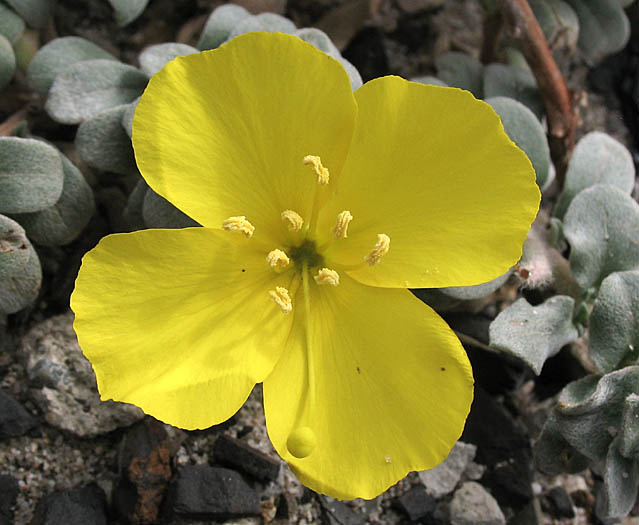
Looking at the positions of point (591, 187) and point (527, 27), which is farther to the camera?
point (527, 27)

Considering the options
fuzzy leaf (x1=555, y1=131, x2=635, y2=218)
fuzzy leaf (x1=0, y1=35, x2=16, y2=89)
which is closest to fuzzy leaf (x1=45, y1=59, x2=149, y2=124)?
fuzzy leaf (x1=0, y1=35, x2=16, y2=89)

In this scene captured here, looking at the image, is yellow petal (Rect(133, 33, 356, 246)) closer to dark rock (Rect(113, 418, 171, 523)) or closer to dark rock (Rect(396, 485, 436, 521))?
dark rock (Rect(113, 418, 171, 523))

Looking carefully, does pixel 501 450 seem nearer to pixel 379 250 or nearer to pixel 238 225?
pixel 379 250

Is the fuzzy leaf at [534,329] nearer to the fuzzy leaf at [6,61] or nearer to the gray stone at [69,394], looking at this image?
the gray stone at [69,394]

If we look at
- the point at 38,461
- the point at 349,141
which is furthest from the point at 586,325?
the point at 38,461

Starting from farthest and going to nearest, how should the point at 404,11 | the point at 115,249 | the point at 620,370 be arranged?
the point at 404,11
the point at 620,370
the point at 115,249

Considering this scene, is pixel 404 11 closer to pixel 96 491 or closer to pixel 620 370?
pixel 620 370

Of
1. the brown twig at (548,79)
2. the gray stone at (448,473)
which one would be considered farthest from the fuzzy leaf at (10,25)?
the gray stone at (448,473)
